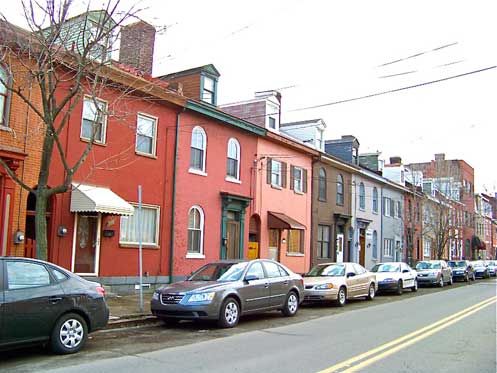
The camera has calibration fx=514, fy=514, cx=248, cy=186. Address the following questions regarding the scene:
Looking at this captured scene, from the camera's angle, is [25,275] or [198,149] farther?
[198,149]

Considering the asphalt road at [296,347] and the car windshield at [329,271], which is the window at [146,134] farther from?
the asphalt road at [296,347]

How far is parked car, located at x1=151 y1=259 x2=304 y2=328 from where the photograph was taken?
35.1 ft

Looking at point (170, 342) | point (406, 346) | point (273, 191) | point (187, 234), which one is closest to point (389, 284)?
point (273, 191)

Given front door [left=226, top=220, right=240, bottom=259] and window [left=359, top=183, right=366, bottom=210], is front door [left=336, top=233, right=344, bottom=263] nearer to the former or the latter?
window [left=359, top=183, right=366, bottom=210]

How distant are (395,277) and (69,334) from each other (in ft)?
52.3

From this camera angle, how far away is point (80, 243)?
14812 mm

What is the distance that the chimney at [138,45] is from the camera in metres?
12.6

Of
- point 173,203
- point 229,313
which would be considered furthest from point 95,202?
point 229,313

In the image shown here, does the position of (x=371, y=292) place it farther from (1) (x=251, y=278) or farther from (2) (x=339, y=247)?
(2) (x=339, y=247)

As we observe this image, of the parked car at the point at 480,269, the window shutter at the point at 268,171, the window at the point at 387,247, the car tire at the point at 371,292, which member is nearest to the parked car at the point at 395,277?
the car tire at the point at 371,292

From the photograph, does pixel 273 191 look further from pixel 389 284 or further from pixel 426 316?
pixel 426 316

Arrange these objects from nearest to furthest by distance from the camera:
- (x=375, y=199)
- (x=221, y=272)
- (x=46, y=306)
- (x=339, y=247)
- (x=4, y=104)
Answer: (x=46, y=306), (x=221, y=272), (x=4, y=104), (x=339, y=247), (x=375, y=199)

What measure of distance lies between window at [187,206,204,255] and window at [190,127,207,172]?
1555 mm

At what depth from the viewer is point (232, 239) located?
2088cm
